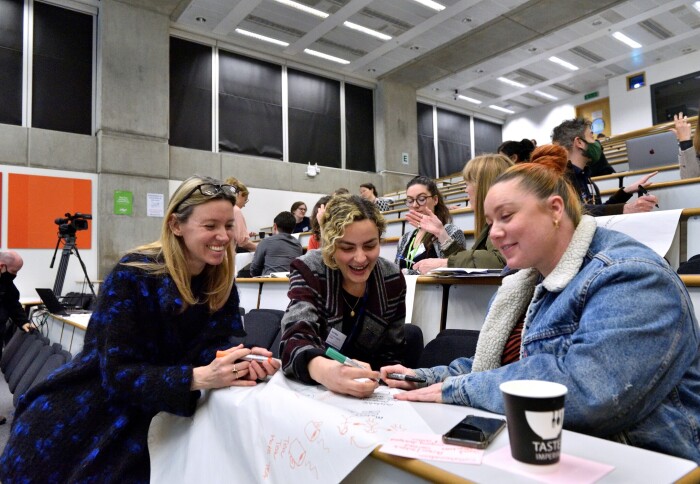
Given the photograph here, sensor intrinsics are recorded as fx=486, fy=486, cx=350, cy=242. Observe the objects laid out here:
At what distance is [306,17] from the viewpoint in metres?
7.01

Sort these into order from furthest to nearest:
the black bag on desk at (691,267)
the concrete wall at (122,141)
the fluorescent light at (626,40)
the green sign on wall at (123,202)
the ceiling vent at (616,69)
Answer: the ceiling vent at (616,69) < the fluorescent light at (626,40) < the green sign on wall at (123,202) < the concrete wall at (122,141) < the black bag on desk at (691,267)

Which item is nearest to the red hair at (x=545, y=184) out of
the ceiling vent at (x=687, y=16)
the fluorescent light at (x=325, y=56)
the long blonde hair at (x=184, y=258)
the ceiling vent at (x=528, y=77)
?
the long blonde hair at (x=184, y=258)

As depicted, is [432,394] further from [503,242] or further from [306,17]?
[306,17]

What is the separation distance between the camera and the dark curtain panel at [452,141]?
10516 millimetres

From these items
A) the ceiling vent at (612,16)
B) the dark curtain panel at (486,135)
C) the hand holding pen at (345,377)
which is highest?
the ceiling vent at (612,16)

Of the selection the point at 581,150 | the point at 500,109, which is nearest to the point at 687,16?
the point at 500,109

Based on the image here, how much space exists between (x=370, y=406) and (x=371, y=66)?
28.0 feet

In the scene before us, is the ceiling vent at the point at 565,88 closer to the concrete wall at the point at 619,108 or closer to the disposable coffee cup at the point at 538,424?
the concrete wall at the point at 619,108

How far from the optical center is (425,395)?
0.95 meters

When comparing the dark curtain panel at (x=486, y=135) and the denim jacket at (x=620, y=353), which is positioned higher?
the dark curtain panel at (x=486, y=135)

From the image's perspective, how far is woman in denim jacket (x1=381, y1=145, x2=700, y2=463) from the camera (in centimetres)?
73

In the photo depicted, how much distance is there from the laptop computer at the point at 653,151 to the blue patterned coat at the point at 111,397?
13.4 feet

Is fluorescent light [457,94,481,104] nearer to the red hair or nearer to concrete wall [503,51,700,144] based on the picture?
concrete wall [503,51,700,144]

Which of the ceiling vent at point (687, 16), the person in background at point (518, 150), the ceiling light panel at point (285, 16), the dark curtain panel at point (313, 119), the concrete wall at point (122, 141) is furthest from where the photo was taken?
the dark curtain panel at point (313, 119)
